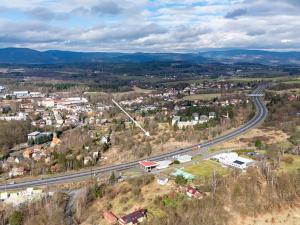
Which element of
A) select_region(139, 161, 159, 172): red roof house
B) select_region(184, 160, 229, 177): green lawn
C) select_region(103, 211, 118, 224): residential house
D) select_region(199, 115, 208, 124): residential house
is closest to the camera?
select_region(103, 211, 118, 224): residential house

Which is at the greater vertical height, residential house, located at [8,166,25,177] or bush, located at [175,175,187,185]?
bush, located at [175,175,187,185]

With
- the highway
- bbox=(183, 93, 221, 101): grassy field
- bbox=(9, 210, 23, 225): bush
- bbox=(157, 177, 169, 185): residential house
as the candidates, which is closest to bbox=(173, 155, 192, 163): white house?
the highway

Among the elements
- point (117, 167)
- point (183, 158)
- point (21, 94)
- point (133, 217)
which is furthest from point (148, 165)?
point (21, 94)

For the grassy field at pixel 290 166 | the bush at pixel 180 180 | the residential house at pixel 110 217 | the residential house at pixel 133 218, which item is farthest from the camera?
the grassy field at pixel 290 166

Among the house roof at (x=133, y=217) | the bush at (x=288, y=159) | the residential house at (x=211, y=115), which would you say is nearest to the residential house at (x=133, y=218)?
the house roof at (x=133, y=217)

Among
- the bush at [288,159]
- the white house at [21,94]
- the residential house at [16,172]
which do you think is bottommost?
the white house at [21,94]

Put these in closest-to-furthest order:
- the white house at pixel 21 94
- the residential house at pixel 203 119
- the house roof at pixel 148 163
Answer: the house roof at pixel 148 163 → the residential house at pixel 203 119 → the white house at pixel 21 94

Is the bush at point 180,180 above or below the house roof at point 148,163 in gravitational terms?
above

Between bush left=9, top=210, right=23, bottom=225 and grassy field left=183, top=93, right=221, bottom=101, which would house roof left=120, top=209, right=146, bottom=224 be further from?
grassy field left=183, top=93, right=221, bottom=101

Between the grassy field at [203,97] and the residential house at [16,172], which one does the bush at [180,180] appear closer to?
the residential house at [16,172]

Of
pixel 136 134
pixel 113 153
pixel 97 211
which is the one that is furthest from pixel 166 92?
pixel 97 211
